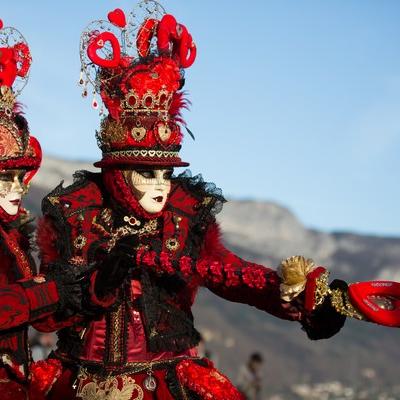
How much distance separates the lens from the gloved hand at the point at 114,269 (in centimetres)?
818

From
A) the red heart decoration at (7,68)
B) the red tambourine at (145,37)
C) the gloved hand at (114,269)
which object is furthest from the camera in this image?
the red tambourine at (145,37)

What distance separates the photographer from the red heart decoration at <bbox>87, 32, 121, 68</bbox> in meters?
9.35

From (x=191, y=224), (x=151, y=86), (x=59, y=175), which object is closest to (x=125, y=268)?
(x=191, y=224)

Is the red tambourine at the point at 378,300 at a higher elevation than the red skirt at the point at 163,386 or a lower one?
higher

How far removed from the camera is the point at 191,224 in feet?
30.0

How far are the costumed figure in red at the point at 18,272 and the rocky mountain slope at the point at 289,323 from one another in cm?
3307

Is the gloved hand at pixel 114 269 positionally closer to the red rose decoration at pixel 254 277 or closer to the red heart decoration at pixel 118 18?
the red rose decoration at pixel 254 277

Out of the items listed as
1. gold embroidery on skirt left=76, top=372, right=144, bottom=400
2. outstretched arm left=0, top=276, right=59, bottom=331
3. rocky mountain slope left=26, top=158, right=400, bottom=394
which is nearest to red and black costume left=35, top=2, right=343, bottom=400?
gold embroidery on skirt left=76, top=372, right=144, bottom=400

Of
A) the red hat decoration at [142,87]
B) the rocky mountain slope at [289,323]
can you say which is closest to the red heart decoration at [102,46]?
the red hat decoration at [142,87]

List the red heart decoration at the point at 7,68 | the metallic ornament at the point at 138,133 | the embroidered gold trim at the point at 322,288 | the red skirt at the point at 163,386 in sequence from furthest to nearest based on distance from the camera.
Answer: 1. the red heart decoration at the point at 7,68
2. the metallic ornament at the point at 138,133
3. the red skirt at the point at 163,386
4. the embroidered gold trim at the point at 322,288

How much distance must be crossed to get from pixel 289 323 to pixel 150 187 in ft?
209

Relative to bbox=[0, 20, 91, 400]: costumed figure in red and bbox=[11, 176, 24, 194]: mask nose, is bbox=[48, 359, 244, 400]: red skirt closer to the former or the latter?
bbox=[0, 20, 91, 400]: costumed figure in red

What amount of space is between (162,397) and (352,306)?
1.83 metres

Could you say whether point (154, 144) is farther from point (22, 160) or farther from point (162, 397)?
point (162, 397)
